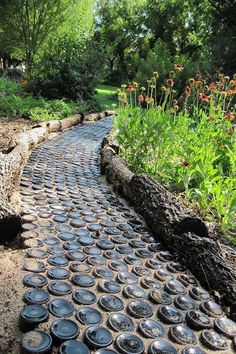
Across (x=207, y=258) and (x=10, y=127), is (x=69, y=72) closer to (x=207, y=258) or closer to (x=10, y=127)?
(x=10, y=127)

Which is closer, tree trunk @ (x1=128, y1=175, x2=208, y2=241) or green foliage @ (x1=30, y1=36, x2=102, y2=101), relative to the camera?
tree trunk @ (x1=128, y1=175, x2=208, y2=241)

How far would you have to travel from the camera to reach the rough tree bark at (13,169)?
102 inches

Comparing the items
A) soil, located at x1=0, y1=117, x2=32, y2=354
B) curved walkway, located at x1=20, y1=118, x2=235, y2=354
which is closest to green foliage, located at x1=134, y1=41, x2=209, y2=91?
curved walkway, located at x1=20, y1=118, x2=235, y2=354

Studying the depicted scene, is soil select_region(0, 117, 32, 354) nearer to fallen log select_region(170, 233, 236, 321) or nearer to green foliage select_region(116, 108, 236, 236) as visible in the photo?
fallen log select_region(170, 233, 236, 321)

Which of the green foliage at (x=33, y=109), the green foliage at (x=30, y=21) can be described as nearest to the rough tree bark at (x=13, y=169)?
the green foliage at (x=33, y=109)

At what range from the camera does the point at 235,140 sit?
13.6 ft

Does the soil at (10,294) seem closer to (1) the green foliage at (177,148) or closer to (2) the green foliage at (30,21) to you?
(1) the green foliage at (177,148)

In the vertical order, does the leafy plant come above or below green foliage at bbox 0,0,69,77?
below

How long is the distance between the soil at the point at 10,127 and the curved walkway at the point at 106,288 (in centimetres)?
248

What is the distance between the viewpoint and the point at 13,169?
12.3ft

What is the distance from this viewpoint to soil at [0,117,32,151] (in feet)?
19.3

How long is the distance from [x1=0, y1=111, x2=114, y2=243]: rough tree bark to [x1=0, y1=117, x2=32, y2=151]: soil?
0.37 m

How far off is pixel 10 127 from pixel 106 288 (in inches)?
214

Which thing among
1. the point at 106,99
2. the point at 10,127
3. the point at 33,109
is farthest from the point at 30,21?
the point at 10,127
